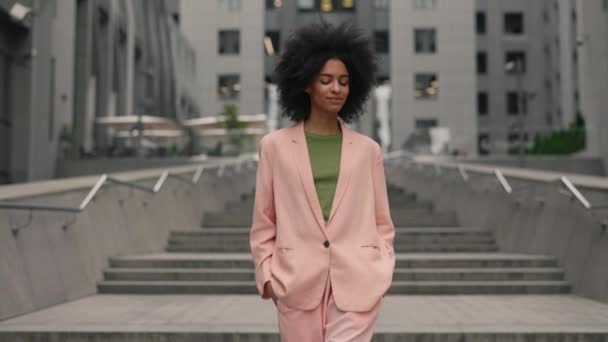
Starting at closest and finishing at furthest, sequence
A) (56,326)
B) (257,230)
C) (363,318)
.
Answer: (363,318)
(257,230)
(56,326)

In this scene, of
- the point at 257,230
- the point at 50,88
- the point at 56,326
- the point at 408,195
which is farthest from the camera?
the point at 50,88

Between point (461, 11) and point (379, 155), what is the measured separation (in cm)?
4186

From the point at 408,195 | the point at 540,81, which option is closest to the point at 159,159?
the point at 408,195

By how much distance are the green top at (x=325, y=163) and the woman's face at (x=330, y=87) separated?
0.13m

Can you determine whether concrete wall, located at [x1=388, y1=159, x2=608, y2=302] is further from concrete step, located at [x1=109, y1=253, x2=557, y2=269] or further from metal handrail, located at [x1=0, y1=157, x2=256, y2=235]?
metal handrail, located at [x1=0, y1=157, x2=256, y2=235]

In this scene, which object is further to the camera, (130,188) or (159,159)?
(159,159)

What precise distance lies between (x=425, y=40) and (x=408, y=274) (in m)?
35.9

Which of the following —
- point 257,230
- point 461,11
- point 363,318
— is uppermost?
point 461,11

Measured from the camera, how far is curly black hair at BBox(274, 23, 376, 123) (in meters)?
3.00

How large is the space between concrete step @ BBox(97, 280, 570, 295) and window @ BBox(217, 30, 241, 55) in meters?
36.2

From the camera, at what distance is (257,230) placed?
2.91 metres

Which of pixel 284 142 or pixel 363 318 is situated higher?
pixel 284 142

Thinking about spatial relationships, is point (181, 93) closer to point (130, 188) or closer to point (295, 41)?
point (130, 188)

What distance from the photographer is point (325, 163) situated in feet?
9.57
